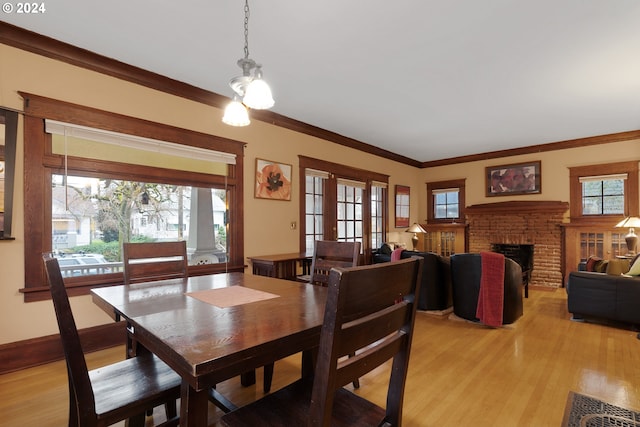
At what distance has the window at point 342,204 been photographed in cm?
492

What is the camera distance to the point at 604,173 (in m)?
5.28

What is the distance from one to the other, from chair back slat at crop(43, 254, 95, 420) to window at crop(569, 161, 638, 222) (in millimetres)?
6889

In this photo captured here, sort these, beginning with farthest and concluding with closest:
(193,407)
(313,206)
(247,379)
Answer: (313,206) < (247,379) < (193,407)

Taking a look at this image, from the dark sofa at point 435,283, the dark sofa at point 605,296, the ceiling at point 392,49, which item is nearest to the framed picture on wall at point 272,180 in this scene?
the ceiling at point 392,49

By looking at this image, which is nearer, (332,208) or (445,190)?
(332,208)

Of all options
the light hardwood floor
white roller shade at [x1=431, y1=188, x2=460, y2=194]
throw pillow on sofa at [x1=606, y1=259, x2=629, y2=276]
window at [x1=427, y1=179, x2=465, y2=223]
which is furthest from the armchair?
white roller shade at [x1=431, y1=188, x2=460, y2=194]

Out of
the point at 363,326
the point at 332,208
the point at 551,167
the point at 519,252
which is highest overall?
the point at 551,167

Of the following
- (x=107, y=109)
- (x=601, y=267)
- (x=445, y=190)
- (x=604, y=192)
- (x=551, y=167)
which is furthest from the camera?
(x=445, y=190)

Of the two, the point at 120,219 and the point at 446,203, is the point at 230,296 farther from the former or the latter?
the point at 446,203

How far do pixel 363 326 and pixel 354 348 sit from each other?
64 millimetres

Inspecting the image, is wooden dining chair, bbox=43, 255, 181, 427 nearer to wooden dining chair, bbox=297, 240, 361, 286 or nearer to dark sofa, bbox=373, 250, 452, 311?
wooden dining chair, bbox=297, 240, 361, 286

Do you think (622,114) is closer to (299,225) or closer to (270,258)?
(299,225)

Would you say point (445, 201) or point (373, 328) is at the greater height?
point (445, 201)

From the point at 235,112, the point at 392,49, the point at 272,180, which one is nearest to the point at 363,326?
the point at 235,112
